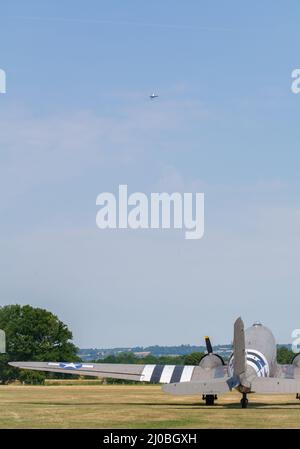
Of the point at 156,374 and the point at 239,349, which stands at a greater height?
the point at 239,349

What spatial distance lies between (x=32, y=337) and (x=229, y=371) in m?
56.3

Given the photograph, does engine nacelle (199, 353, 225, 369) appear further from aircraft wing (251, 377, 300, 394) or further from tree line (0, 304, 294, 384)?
tree line (0, 304, 294, 384)

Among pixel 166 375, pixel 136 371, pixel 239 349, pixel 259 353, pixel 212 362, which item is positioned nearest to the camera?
pixel 239 349

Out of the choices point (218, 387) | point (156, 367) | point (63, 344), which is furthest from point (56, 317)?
point (218, 387)

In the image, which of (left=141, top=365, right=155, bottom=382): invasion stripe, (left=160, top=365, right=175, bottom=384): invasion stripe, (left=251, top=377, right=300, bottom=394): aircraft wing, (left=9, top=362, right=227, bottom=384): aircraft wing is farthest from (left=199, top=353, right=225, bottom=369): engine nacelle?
(left=251, top=377, right=300, bottom=394): aircraft wing

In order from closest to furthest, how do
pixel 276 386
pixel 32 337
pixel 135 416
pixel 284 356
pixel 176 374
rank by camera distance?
pixel 135 416 → pixel 276 386 → pixel 176 374 → pixel 32 337 → pixel 284 356

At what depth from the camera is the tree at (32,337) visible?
90562 millimetres

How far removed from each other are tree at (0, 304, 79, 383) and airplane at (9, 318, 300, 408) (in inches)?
1780

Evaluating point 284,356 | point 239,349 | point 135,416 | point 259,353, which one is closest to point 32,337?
point 284,356

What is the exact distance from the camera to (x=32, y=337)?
3637 inches

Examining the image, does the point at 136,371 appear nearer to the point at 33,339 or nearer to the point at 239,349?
the point at 239,349
